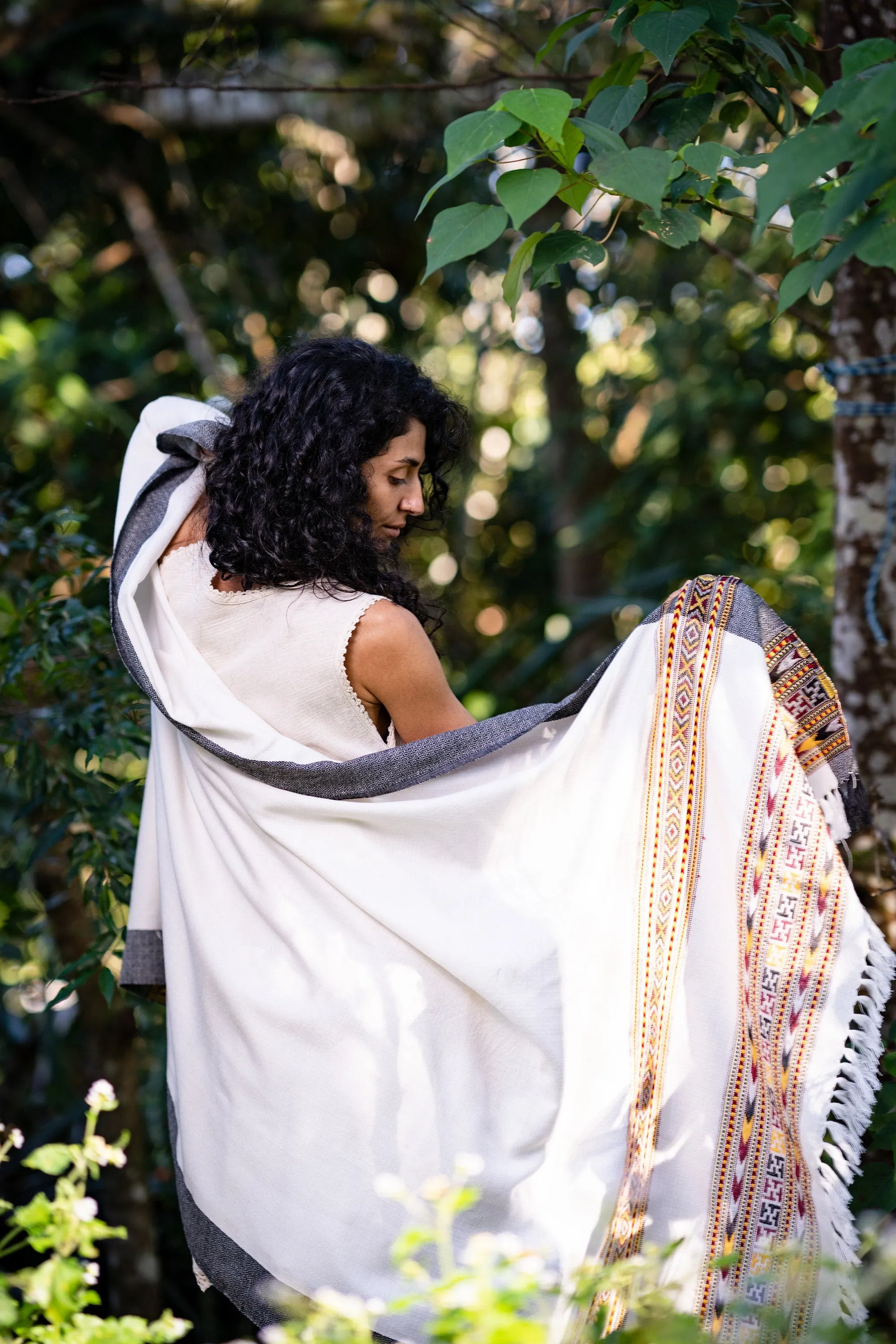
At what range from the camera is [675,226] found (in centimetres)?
156

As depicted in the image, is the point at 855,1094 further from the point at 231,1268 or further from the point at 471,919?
the point at 231,1268

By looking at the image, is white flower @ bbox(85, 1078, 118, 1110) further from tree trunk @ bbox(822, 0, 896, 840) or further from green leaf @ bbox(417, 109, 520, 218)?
Answer: tree trunk @ bbox(822, 0, 896, 840)

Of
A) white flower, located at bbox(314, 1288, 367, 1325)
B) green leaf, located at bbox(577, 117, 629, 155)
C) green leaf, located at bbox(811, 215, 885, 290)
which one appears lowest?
white flower, located at bbox(314, 1288, 367, 1325)

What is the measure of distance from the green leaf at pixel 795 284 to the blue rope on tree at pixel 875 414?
731 millimetres

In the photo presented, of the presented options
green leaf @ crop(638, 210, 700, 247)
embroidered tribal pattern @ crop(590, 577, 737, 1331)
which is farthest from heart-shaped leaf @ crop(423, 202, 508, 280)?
embroidered tribal pattern @ crop(590, 577, 737, 1331)

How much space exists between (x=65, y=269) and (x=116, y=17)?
1001 mm

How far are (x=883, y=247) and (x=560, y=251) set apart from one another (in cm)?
45

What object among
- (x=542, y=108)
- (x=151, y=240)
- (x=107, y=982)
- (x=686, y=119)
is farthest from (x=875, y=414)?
(x=151, y=240)

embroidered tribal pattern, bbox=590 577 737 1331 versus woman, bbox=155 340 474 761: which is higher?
woman, bbox=155 340 474 761

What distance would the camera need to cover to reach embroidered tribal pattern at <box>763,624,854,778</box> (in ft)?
5.29

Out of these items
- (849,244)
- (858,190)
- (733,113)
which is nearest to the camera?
(858,190)

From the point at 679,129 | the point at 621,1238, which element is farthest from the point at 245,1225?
the point at 679,129

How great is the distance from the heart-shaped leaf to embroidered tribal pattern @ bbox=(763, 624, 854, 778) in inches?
25.1

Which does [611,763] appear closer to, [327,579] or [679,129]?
[327,579]
